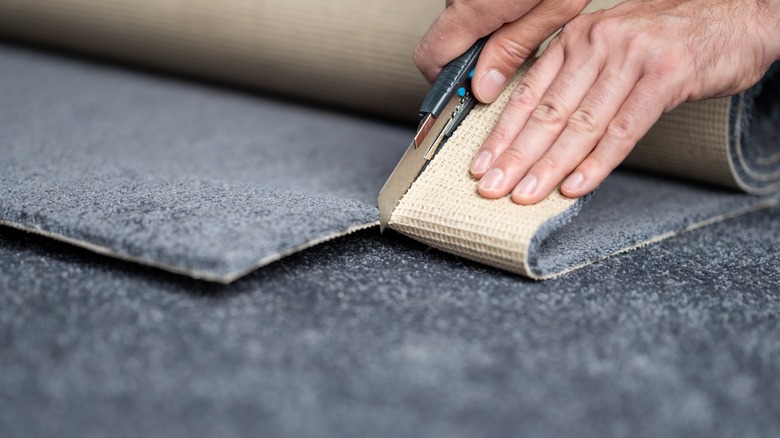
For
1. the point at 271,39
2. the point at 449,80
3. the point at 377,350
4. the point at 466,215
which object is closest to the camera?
the point at 377,350

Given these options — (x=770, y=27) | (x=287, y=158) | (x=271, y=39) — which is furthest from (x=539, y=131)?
(x=271, y=39)

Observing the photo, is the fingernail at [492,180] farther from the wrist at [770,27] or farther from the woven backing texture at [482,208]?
the wrist at [770,27]

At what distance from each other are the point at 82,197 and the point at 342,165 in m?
0.37

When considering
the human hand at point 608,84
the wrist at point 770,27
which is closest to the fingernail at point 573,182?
the human hand at point 608,84

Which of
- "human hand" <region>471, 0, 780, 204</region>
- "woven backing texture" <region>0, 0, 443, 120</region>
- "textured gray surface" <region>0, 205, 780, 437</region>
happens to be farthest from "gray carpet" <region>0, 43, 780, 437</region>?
"woven backing texture" <region>0, 0, 443, 120</region>

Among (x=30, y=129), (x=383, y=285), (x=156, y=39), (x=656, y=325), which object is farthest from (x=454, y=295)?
(x=156, y=39)

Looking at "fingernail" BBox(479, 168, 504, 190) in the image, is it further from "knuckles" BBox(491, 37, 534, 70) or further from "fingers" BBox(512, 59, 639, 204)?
"knuckles" BBox(491, 37, 534, 70)

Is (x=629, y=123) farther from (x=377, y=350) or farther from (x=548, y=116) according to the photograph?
(x=377, y=350)

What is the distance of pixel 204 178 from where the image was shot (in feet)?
2.64

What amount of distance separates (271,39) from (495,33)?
57 cm

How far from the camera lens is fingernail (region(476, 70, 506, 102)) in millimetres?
786

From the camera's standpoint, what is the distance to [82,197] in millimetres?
695

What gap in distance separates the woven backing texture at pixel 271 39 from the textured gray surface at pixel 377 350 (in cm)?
53

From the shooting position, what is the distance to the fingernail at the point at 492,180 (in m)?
0.70
